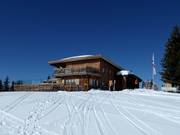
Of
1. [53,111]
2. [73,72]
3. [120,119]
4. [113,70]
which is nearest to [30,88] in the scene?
[73,72]

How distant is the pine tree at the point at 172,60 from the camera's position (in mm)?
41656

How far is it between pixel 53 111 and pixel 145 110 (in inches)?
208

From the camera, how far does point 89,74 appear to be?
151ft

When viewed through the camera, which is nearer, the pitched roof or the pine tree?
the pine tree

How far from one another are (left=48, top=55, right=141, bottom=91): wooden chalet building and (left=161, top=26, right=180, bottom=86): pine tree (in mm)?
8066

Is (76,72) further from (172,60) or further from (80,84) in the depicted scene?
(172,60)

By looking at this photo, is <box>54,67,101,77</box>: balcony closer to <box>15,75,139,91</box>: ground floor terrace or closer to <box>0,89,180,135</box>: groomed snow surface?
<box>15,75,139,91</box>: ground floor terrace

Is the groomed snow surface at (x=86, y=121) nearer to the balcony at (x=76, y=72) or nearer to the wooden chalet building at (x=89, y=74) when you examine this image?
the wooden chalet building at (x=89, y=74)

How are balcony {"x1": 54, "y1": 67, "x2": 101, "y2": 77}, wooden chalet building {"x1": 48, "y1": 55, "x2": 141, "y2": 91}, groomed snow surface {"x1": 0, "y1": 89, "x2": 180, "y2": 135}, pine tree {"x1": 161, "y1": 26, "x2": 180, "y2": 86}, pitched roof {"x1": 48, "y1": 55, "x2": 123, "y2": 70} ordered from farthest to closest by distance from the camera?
pitched roof {"x1": 48, "y1": 55, "x2": 123, "y2": 70} → balcony {"x1": 54, "y1": 67, "x2": 101, "y2": 77} → wooden chalet building {"x1": 48, "y1": 55, "x2": 141, "y2": 91} → pine tree {"x1": 161, "y1": 26, "x2": 180, "y2": 86} → groomed snow surface {"x1": 0, "y1": 89, "x2": 180, "y2": 135}

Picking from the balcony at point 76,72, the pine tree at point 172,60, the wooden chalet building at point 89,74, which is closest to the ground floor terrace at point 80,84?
the wooden chalet building at point 89,74

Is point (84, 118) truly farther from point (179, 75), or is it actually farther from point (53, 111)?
point (179, 75)

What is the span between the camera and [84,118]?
14.3 metres

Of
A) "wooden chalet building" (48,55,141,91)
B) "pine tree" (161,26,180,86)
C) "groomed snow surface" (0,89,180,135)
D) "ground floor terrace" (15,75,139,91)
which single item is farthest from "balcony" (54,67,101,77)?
"groomed snow surface" (0,89,180,135)

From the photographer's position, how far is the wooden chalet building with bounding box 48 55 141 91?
150ft
